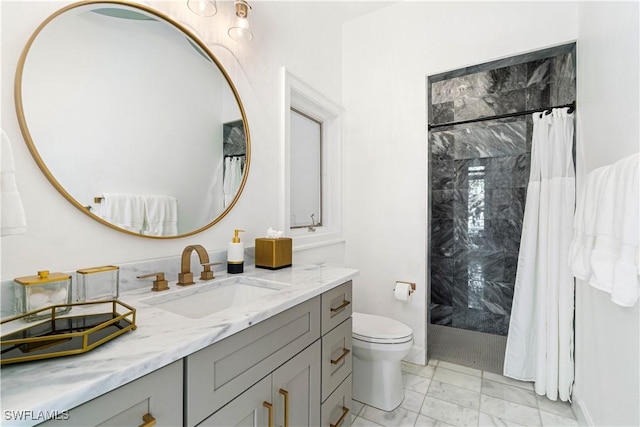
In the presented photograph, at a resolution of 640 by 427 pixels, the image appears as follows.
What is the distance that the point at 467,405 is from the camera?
1.89m

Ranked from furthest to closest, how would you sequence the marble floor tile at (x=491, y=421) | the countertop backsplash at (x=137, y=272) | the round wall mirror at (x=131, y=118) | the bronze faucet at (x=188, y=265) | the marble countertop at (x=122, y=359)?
the marble floor tile at (x=491, y=421), the bronze faucet at (x=188, y=265), the round wall mirror at (x=131, y=118), the countertop backsplash at (x=137, y=272), the marble countertop at (x=122, y=359)

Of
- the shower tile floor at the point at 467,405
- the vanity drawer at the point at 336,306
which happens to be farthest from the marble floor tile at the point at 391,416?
the vanity drawer at the point at 336,306

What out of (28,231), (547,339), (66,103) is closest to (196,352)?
(28,231)

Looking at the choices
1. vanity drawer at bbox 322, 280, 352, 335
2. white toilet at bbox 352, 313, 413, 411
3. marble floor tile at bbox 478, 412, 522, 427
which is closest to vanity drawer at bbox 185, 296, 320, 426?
vanity drawer at bbox 322, 280, 352, 335

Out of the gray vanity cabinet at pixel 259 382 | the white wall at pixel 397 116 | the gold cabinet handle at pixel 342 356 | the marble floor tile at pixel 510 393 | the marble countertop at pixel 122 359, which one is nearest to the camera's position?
Result: the marble countertop at pixel 122 359

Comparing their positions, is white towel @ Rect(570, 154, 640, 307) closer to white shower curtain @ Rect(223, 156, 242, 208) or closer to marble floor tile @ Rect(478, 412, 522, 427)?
marble floor tile @ Rect(478, 412, 522, 427)

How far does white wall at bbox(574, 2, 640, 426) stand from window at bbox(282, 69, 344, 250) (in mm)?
1565

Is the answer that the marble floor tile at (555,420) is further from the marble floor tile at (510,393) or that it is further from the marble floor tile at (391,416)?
the marble floor tile at (391,416)

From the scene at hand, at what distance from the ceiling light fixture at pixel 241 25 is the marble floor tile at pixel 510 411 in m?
2.48

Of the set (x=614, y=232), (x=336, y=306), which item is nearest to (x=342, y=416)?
(x=336, y=306)

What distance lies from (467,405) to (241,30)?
246cm

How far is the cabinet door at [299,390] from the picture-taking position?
3.52ft

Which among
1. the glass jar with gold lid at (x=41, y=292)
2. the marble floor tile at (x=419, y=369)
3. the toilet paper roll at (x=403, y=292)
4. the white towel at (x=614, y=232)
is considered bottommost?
the marble floor tile at (x=419, y=369)

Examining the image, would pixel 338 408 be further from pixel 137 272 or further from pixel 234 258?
pixel 137 272
